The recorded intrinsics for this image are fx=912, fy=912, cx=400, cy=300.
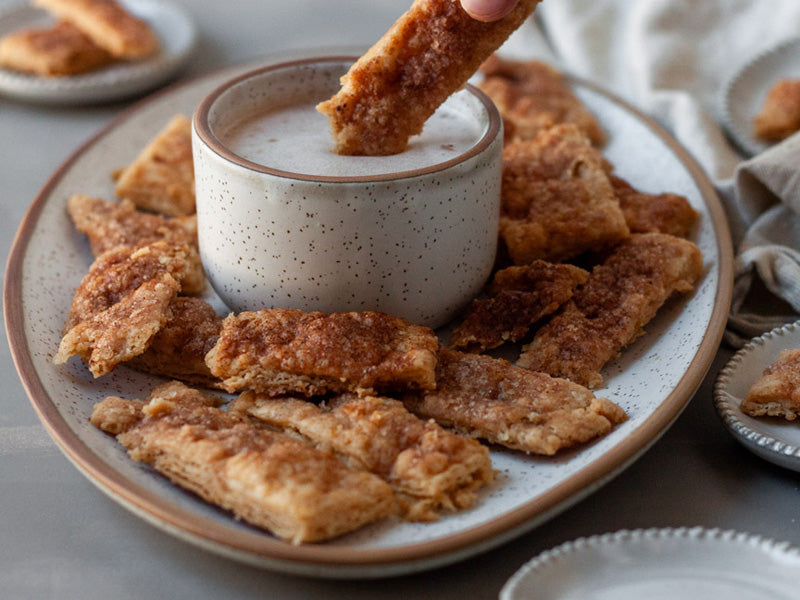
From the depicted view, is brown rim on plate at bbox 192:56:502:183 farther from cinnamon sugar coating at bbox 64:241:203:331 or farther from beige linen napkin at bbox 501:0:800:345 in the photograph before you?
beige linen napkin at bbox 501:0:800:345

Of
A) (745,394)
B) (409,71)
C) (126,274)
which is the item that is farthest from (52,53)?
(745,394)

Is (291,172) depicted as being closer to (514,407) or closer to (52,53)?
(514,407)

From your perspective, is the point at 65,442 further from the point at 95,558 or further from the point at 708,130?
the point at 708,130

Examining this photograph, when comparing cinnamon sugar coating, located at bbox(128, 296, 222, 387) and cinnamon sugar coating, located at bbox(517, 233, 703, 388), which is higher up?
cinnamon sugar coating, located at bbox(517, 233, 703, 388)

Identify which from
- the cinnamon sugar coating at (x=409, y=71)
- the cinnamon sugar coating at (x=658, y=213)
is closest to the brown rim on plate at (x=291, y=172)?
the cinnamon sugar coating at (x=409, y=71)

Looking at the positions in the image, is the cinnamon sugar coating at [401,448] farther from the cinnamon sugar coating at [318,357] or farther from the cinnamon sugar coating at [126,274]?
the cinnamon sugar coating at [126,274]

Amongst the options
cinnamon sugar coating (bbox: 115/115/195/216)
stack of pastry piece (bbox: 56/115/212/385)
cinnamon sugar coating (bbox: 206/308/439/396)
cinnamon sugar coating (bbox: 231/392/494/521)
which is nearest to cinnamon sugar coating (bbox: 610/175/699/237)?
cinnamon sugar coating (bbox: 206/308/439/396)
